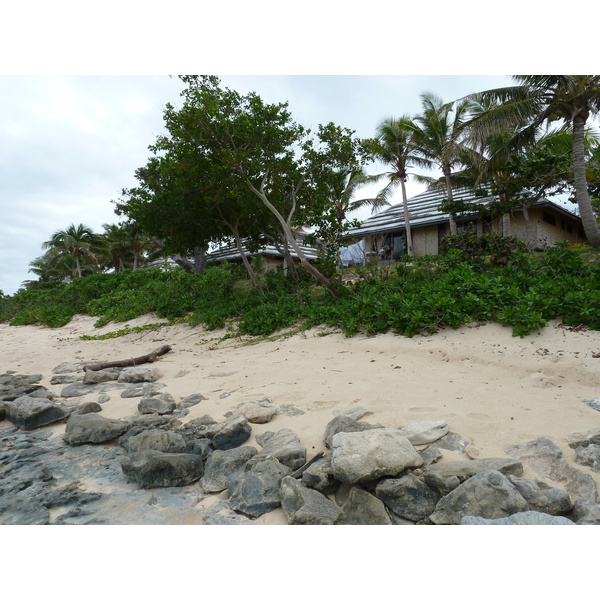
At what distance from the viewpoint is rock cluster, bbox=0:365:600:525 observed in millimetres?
2342

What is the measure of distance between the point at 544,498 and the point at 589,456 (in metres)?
0.72

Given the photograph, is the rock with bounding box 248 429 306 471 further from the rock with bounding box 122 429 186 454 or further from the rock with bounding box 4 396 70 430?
the rock with bounding box 4 396 70 430

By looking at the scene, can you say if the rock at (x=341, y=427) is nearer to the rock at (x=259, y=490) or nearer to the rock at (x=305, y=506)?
the rock at (x=259, y=490)

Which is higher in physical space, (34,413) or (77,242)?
(77,242)

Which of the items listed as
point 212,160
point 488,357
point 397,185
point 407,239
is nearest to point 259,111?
point 212,160

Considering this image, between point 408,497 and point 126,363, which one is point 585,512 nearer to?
point 408,497

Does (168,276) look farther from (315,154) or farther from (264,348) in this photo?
(264,348)

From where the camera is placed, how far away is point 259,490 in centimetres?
263

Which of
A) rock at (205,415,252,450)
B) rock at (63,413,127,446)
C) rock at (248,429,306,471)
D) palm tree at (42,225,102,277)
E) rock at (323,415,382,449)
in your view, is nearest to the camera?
rock at (248,429,306,471)

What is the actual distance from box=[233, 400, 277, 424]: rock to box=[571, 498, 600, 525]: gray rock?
102 inches

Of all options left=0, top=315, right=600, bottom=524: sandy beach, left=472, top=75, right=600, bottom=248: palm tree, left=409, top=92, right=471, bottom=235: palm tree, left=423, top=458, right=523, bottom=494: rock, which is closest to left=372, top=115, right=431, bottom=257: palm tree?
left=409, top=92, right=471, bottom=235: palm tree

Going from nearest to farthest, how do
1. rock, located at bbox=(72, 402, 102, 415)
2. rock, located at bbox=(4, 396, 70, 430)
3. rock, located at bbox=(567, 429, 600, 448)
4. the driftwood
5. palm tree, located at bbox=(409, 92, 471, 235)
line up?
rock, located at bbox=(567, 429, 600, 448), rock, located at bbox=(4, 396, 70, 430), rock, located at bbox=(72, 402, 102, 415), the driftwood, palm tree, located at bbox=(409, 92, 471, 235)

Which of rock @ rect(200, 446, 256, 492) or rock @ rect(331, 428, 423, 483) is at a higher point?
rock @ rect(331, 428, 423, 483)

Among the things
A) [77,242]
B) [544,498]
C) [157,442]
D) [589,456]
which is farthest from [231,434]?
[77,242]
